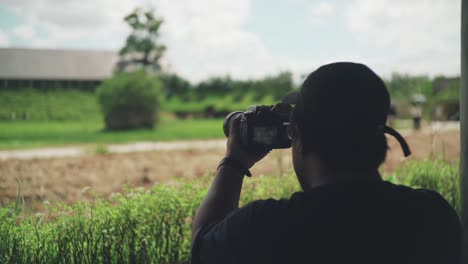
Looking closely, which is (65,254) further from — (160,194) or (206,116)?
(206,116)

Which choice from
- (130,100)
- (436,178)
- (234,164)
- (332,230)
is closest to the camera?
(332,230)

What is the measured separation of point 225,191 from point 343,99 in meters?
0.43

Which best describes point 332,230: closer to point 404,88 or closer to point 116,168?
point 116,168

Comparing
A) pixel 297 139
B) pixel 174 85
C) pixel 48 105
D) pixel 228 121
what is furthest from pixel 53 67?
pixel 297 139

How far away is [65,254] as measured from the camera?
7.86ft

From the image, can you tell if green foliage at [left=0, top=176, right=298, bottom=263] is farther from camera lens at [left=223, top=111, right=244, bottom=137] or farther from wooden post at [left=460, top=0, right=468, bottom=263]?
wooden post at [left=460, top=0, right=468, bottom=263]

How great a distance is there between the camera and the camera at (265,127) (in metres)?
1.55

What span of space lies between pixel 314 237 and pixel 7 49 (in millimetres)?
41832

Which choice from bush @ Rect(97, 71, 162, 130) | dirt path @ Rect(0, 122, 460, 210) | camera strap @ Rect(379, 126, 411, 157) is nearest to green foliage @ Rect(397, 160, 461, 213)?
dirt path @ Rect(0, 122, 460, 210)

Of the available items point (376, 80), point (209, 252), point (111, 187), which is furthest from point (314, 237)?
point (111, 187)

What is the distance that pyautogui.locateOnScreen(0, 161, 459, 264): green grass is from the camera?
2365 millimetres

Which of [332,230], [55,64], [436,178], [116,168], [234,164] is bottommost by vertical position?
[116,168]

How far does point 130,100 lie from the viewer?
83.0 ft

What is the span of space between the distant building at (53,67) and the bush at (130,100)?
13738 millimetres
